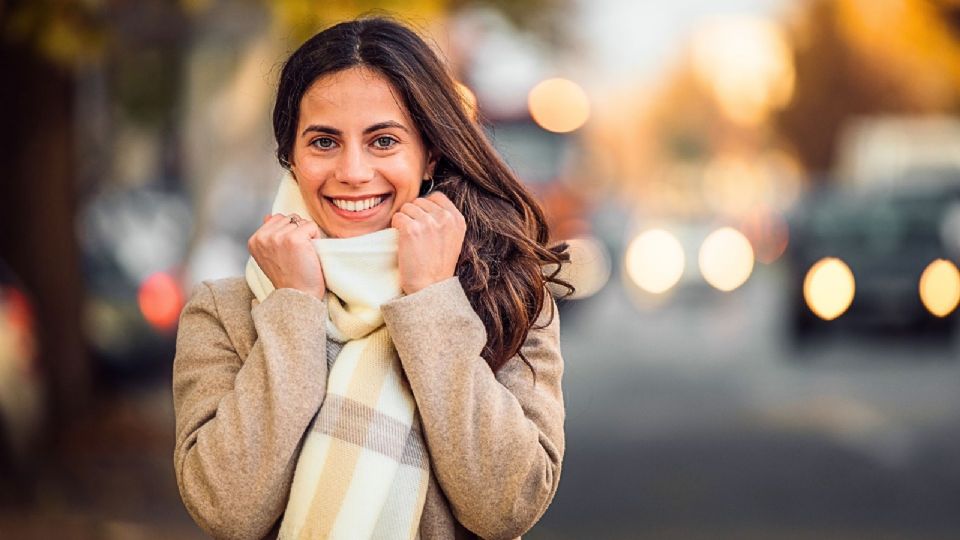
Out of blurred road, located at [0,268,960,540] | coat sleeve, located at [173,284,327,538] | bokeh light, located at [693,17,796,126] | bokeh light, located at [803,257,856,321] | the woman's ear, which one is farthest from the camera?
bokeh light, located at [693,17,796,126]

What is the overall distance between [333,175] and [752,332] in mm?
17745

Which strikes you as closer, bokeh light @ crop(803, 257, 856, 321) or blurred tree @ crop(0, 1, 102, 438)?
blurred tree @ crop(0, 1, 102, 438)

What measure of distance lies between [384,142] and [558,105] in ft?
74.6

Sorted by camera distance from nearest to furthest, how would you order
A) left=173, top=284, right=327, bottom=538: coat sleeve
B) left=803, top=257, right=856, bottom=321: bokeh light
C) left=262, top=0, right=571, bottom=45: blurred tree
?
left=173, top=284, right=327, bottom=538: coat sleeve → left=262, top=0, right=571, bottom=45: blurred tree → left=803, top=257, right=856, bottom=321: bokeh light

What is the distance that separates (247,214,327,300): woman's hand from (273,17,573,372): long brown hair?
8.2 inches

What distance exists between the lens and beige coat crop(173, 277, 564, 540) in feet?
7.79

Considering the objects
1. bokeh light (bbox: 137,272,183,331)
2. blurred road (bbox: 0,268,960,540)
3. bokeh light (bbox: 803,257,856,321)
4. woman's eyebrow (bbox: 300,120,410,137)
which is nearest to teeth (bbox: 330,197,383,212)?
woman's eyebrow (bbox: 300,120,410,137)

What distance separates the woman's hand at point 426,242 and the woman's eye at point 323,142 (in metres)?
0.17

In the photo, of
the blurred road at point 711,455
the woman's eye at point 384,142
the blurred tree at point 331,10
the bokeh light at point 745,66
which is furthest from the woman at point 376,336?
the bokeh light at point 745,66

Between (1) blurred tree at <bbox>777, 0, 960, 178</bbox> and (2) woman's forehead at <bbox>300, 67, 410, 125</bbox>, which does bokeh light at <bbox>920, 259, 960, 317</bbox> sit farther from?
(1) blurred tree at <bbox>777, 0, 960, 178</bbox>

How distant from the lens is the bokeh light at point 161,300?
470 inches

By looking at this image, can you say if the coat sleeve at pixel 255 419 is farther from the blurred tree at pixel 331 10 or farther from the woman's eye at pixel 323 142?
the blurred tree at pixel 331 10

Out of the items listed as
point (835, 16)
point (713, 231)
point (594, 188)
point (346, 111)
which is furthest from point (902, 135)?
point (346, 111)

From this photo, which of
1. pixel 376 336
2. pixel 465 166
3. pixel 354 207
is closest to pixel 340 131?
pixel 354 207
